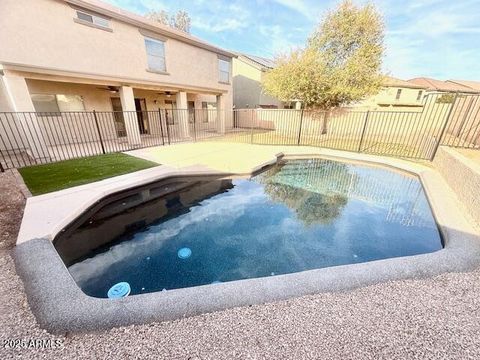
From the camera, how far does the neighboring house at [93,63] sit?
6.56 metres

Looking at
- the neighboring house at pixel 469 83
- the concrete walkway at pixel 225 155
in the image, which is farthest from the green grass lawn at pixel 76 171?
the neighboring house at pixel 469 83

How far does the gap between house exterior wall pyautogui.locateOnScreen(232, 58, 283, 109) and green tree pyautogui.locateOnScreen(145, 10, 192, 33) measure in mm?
11833

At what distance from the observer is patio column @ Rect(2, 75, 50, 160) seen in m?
6.53

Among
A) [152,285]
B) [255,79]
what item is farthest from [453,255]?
[255,79]

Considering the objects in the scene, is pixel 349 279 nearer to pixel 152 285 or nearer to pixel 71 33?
pixel 152 285

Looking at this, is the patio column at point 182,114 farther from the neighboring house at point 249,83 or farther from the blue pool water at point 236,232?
the neighboring house at point 249,83

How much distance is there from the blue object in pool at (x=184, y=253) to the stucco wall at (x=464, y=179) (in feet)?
15.5

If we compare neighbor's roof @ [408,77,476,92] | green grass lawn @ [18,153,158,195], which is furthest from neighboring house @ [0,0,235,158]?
neighbor's roof @ [408,77,476,92]

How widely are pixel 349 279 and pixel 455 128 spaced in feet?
32.6

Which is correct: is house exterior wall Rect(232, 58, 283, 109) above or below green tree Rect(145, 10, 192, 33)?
below

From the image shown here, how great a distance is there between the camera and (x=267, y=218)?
446 centimetres

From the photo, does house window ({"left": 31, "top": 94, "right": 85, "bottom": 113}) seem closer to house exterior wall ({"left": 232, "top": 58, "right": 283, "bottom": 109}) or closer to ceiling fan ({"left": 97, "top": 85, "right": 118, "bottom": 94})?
ceiling fan ({"left": 97, "top": 85, "right": 118, "bottom": 94})

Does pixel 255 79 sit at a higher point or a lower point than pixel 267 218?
higher

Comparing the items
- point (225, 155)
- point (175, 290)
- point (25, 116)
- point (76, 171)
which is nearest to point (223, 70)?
point (225, 155)
